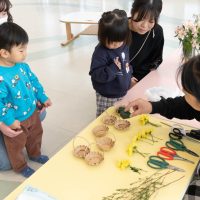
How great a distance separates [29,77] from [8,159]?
0.54 metres

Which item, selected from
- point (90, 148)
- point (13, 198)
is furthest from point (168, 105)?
point (13, 198)

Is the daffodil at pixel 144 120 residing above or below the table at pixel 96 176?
above

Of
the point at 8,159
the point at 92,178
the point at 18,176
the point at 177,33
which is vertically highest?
the point at 177,33

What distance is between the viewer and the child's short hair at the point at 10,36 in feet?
4.43

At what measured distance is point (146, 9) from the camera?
169 centimetres

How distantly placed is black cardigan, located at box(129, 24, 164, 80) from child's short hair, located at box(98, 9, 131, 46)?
18.8 inches

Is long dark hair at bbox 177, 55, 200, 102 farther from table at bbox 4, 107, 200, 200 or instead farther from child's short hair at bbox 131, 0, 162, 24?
child's short hair at bbox 131, 0, 162, 24

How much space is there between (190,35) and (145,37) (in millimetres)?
393

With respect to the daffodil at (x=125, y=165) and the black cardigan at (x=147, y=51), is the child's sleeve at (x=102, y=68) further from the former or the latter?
the daffodil at (x=125, y=165)

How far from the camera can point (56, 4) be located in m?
5.53

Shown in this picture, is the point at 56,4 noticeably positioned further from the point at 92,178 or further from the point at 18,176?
the point at 92,178

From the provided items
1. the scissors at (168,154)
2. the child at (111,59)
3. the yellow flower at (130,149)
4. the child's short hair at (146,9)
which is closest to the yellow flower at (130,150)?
the yellow flower at (130,149)

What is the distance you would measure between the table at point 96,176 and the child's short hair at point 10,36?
579mm

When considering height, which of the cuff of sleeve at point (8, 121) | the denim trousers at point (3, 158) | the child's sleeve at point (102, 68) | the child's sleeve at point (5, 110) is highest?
the child's sleeve at point (102, 68)
